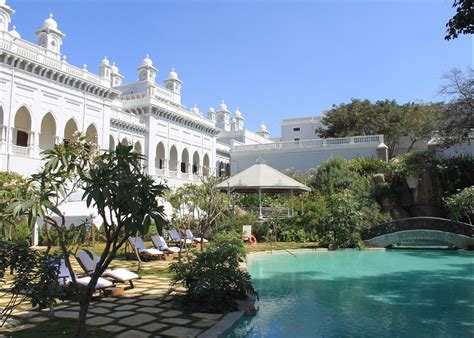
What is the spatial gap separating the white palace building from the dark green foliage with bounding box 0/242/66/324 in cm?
1173

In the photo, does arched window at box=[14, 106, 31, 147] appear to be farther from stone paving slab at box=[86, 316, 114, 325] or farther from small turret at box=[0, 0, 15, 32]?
stone paving slab at box=[86, 316, 114, 325]

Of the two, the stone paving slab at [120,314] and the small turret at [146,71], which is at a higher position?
the small turret at [146,71]

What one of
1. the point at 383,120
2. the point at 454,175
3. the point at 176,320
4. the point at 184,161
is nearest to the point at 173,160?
the point at 184,161

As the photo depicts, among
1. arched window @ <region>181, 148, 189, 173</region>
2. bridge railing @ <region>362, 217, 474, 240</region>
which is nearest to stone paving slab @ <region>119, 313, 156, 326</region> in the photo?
bridge railing @ <region>362, 217, 474, 240</region>

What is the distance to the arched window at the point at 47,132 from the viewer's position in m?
26.1

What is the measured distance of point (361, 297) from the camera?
7562mm

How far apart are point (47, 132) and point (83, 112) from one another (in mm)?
2650

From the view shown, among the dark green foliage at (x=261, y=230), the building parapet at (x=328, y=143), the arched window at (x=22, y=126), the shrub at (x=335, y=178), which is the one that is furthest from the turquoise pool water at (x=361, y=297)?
the arched window at (x=22, y=126)

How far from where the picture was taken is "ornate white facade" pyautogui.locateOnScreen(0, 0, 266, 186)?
22.7 metres

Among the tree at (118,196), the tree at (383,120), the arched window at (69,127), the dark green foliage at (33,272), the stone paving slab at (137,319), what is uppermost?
the tree at (383,120)

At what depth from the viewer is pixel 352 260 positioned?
42.0 ft

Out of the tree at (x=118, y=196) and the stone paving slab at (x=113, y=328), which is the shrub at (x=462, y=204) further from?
the tree at (x=118, y=196)

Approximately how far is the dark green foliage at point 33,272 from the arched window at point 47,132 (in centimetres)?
2388

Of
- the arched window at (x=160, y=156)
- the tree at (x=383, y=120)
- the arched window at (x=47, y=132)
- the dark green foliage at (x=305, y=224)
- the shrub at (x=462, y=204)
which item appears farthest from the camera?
the arched window at (x=160, y=156)
